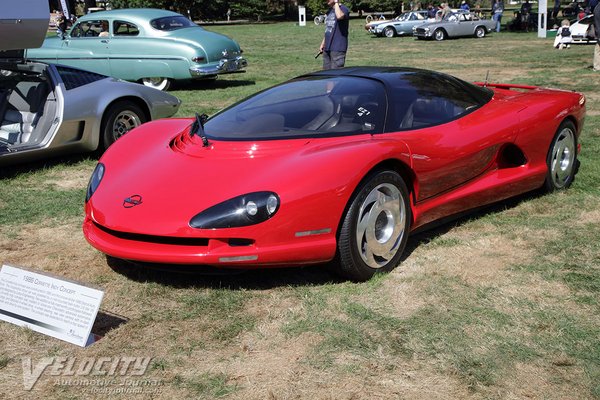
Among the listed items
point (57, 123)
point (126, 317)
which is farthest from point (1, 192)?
point (126, 317)

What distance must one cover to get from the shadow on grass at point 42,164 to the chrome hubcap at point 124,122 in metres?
0.36

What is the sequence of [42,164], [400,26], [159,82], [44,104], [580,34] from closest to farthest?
[44,104]
[42,164]
[159,82]
[580,34]
[400,26]

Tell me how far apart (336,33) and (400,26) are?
22461 mm

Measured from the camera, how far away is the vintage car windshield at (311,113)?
4.36m

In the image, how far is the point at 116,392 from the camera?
2.96 metres

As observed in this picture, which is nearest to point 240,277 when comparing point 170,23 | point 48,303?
point 48,303

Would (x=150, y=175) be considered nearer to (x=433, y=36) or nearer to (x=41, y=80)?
(x=41, y=80)

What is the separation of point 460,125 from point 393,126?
59cm

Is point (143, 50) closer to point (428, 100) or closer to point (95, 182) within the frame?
point (95, 182)

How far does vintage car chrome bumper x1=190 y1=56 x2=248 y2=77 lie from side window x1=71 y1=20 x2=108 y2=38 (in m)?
2.08

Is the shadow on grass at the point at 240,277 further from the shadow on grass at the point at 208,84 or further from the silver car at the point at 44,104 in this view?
the shadow on grass at the point at 208,84

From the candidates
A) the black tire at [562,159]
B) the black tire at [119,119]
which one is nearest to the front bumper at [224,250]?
the black tire at [562,159]

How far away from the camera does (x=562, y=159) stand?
18.7ft

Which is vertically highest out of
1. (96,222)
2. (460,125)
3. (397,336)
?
(460,125)
